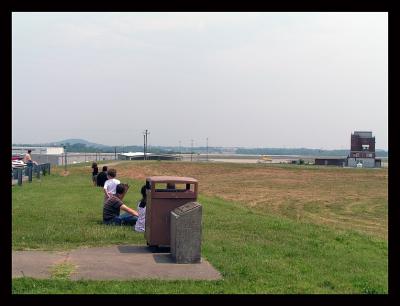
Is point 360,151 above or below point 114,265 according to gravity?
above

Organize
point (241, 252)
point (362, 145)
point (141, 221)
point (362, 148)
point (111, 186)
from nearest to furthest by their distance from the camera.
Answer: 1. point (241, 252)
2. point (141, 221)
3. point (111, 186)
4. point (362, 148)
5. point (362, 145)

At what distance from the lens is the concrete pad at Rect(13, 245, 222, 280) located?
8891 millimetres

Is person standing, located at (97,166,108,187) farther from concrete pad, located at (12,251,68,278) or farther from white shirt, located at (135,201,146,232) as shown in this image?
concrete pad, located at (12,251,68,278)

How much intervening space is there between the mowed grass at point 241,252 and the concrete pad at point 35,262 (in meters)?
0.62

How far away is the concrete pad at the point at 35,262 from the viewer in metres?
8.88

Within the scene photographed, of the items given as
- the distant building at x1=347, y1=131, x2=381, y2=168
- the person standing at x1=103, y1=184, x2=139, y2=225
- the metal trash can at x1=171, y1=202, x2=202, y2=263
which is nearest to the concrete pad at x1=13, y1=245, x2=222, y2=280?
the metal trash can at x1=171, y1=202, x2=202, y2=263

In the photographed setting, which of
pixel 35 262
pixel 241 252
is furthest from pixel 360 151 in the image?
pixel 35 262

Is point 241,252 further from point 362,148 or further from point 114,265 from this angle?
point 362,148

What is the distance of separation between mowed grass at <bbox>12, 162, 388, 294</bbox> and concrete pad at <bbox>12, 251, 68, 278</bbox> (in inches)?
24.2

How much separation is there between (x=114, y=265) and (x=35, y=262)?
119 centimetres

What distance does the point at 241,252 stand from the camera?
36.6ft

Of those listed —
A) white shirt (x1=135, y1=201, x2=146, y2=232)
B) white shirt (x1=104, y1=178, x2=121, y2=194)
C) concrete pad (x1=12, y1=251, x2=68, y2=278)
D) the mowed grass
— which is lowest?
the mowed grass

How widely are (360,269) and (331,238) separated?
3.98 meters
